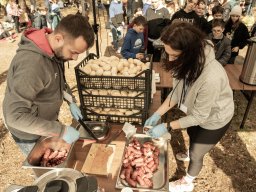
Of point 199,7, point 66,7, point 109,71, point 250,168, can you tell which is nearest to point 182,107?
point 109,71

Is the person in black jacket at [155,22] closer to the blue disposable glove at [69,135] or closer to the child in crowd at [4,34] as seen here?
the blue disposable glove at [69,135]

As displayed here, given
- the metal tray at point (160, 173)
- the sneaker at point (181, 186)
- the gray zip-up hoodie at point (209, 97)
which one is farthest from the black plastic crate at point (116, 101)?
the sneaker at point (181, 186)

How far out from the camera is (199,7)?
18.8ft

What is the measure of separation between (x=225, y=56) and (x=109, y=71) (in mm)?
3347

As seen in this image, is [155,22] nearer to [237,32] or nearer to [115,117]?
[237,32]

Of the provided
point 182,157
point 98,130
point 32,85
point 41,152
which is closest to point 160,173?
point 98,130

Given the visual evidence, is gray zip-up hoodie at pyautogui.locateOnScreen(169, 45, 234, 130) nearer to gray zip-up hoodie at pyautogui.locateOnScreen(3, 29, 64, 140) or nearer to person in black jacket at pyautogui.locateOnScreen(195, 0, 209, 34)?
gray zip-up hoodie at pyautogui.locateOnScreen(3, 29, 64, 140)

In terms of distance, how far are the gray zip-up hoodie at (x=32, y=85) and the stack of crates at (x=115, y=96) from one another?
0.34 m

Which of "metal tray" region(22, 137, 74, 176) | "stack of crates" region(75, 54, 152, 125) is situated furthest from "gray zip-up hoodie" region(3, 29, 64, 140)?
"stack of crates" region(75, 54, 152, 125)

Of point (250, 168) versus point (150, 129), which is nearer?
point (150, 129)

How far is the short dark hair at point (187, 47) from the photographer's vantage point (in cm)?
183

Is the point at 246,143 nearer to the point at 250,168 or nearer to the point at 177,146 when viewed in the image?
the point at 250,168

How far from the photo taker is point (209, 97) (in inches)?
77.7

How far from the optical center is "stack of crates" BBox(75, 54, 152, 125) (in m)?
2.14
